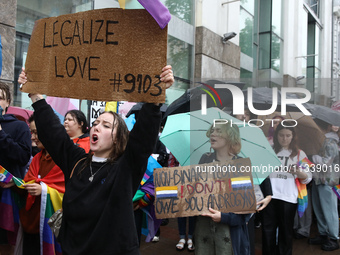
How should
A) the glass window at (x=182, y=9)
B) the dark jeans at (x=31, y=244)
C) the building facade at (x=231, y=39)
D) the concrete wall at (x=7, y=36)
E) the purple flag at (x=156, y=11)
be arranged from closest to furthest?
1. the purple flag at (x=156, y=11)
2. the dark jeans at (x=31, y=244)
3. the concrete wall at (x=7, y=36)
4. the building facade at (x=231, y=39)
5. the glass window at (x=182, y=9)

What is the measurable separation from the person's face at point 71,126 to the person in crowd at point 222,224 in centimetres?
141

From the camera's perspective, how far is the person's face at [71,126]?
Result: 3523 mm

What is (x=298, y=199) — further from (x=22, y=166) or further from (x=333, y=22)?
(x=333, y=22)

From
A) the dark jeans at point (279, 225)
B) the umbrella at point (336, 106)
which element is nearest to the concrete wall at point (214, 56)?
Result: the umbrella at point (336, 106)

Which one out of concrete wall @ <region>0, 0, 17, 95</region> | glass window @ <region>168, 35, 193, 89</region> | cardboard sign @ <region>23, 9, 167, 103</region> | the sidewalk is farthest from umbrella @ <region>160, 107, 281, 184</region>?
glass window @ <region>168, 35, 193, 89</region>

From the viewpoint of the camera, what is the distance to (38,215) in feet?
9.68

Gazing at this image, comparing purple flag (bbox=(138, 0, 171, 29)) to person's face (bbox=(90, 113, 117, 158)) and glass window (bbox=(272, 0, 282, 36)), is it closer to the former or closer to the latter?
person's face (bbox=(90, 113, 117, 158))

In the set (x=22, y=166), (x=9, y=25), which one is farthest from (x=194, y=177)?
(x=9, y=25)

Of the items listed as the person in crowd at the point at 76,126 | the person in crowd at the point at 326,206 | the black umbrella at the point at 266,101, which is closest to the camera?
the person in crowd at the point at 76,126

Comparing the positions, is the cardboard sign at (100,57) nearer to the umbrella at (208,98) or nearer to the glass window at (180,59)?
the umbrella at (208,98)

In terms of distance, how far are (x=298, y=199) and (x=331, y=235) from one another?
1440 millimetres

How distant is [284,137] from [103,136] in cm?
242

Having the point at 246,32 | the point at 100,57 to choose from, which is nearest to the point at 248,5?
the point at 246,32

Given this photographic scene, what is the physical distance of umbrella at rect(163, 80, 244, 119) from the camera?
12.6ft
